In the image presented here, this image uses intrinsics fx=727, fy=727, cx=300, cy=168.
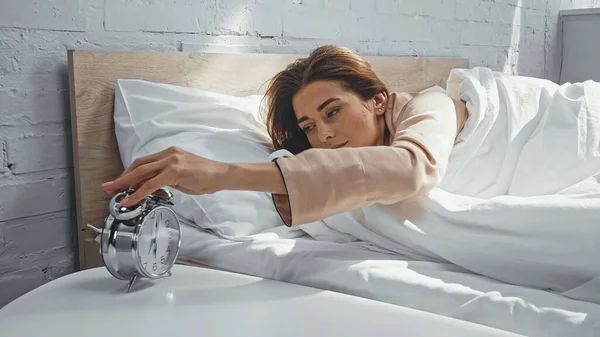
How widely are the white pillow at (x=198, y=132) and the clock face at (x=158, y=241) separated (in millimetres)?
259

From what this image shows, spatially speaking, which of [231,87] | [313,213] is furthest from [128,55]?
[313,213]

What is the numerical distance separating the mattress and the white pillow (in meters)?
0.09

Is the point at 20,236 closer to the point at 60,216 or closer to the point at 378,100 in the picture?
the point at 60,216

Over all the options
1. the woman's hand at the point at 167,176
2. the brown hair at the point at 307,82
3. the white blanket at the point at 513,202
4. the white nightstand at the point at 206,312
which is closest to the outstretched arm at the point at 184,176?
the woman's hand at the point at 167,176

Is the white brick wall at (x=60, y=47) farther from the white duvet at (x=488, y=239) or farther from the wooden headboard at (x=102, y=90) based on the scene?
the white duvet at (x=488, y=239)

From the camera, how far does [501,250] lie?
3.65 ft

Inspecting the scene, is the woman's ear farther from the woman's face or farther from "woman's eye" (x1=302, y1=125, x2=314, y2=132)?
"woman's eye" (x1=302, y1=125, x2=314, y2=132)

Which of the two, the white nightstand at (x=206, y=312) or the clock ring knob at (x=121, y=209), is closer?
the white nightstand at (x=206, y=312)

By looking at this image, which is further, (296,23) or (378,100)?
(296,23)

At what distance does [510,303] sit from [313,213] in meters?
0.33

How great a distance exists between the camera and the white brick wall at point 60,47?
4.98 feet

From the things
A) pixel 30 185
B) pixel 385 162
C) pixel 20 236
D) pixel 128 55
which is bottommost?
pixel 20 236

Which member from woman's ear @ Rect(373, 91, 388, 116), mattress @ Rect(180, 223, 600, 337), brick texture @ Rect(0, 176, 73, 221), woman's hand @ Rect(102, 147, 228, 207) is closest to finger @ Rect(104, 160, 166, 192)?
woman's hand @ Rect(102, 147, 228, 207)

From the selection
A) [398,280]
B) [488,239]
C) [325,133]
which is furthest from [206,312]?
[325,133]
